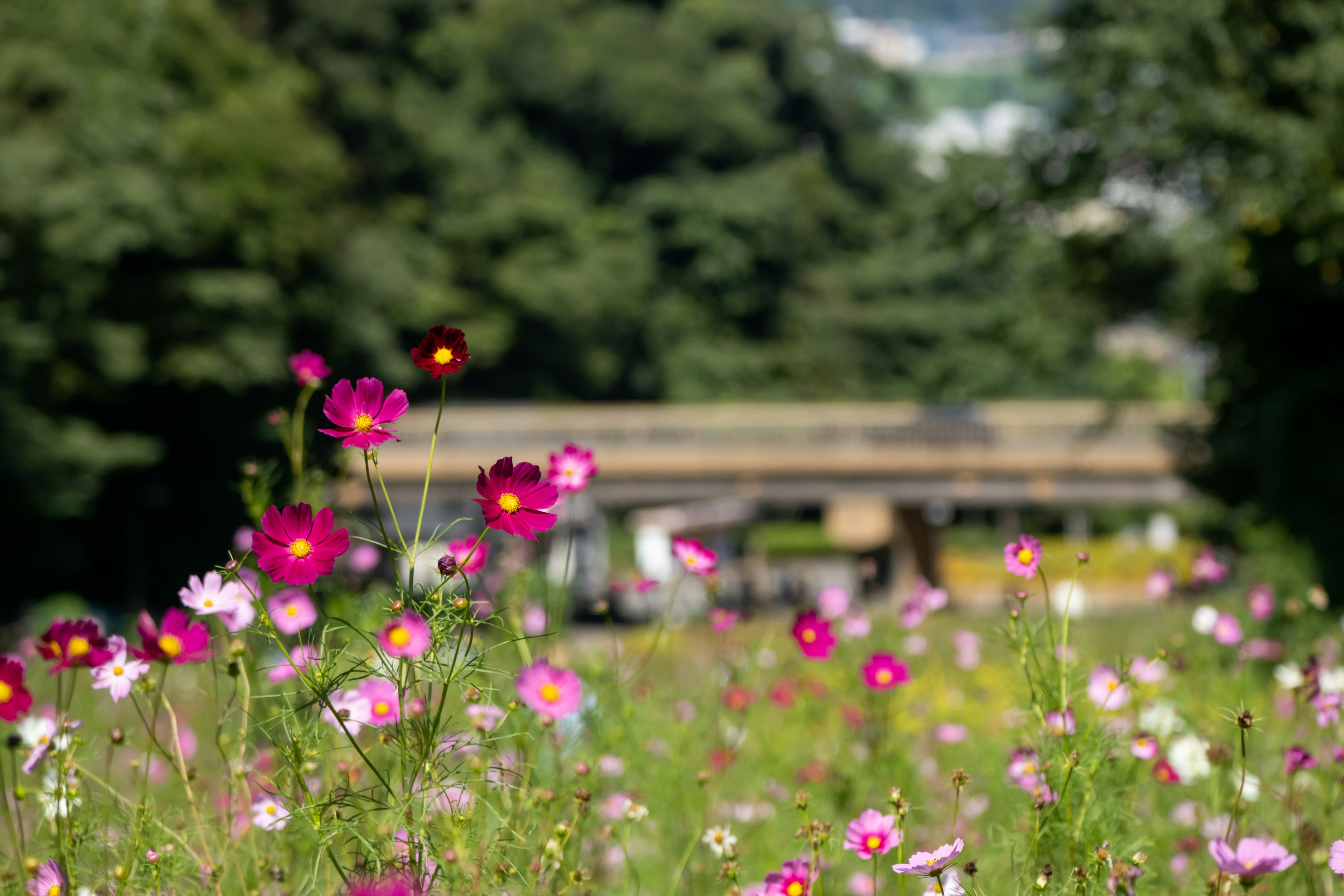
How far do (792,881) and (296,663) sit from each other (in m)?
0.75

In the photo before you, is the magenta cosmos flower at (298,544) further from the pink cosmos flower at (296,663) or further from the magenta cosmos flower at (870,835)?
the magenta cosmos flower at (870,835)

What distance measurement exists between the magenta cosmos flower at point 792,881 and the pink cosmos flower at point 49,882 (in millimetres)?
844

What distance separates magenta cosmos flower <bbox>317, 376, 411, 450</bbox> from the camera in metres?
1.33

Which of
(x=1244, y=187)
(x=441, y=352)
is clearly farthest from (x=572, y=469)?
(x=1244, y=187)

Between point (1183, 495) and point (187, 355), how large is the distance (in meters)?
16.2

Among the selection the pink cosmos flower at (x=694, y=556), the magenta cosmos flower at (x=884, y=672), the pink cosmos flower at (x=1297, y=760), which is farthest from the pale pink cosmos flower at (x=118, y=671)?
the pink cosmos flower at (x=1297, y=760)

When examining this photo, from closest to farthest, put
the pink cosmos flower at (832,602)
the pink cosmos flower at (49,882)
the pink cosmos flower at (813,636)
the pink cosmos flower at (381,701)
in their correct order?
the pink cosmos flower at (49,882) → the pink cosmos flower at (381,701) → the pink cosmos flower at (813,636) → the pink cosmos flower at (832,602)

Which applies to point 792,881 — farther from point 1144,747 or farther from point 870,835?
point 1144,747

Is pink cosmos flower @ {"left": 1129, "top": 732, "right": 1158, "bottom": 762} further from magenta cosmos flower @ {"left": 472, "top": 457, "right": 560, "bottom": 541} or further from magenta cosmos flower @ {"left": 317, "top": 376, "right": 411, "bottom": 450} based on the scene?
magenta cosmos flower @ {"left": 317, "top": 376, "right": 411, "bottom": 450}

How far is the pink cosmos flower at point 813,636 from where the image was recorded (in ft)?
6.86

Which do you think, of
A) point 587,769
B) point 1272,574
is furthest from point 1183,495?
point 587,769

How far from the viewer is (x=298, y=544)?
1.38 meters

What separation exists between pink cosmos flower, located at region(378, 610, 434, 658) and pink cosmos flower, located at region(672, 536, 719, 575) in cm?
61

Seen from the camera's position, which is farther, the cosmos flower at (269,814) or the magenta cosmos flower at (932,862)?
the cosmos flower at (269,814)
